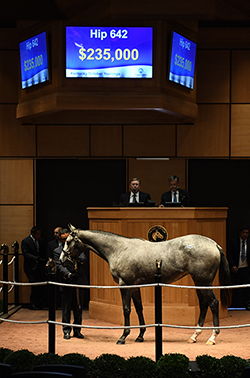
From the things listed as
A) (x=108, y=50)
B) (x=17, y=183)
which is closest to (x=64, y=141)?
(x=17, y=183)

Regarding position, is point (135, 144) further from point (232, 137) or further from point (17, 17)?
point (17, 17)

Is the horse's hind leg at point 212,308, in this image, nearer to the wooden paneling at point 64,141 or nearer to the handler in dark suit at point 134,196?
the handler in dark suit at point 134,196

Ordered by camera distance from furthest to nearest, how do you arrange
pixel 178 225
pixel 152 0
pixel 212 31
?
1. pixel 212 31
2. pixel 152 0
3. pixel 178 225

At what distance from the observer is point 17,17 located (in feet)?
31.7

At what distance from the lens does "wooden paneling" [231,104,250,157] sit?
10828 mm

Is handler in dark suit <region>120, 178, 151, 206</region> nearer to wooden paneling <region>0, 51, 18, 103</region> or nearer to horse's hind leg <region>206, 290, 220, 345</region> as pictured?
horse's hind leg <region>206, 290, 220, 345</region>

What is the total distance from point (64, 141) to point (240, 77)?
4056mm

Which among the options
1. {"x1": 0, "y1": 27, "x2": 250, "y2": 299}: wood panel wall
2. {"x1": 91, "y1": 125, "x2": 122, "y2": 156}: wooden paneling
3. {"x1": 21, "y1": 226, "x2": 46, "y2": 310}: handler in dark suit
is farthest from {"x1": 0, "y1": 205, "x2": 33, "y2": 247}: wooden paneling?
{"x1": 91, "y1": 125, "x2": 122, "y2": 156}: wooden paneling

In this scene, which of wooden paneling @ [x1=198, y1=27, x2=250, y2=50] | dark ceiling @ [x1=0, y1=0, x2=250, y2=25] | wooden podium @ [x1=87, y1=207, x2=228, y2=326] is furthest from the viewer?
wooden paneling @ [x1=198, y1=27, x2=250, y2=50]

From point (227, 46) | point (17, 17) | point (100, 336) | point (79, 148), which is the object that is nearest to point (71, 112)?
point (79, 148)

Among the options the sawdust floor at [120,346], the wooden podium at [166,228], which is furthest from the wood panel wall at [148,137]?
the sawdust floor at [120,346]

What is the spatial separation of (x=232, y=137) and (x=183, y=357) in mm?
6457

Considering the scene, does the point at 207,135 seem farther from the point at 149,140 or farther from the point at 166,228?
the point at 166,228

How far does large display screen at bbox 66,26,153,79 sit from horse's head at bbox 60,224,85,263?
3.35m
